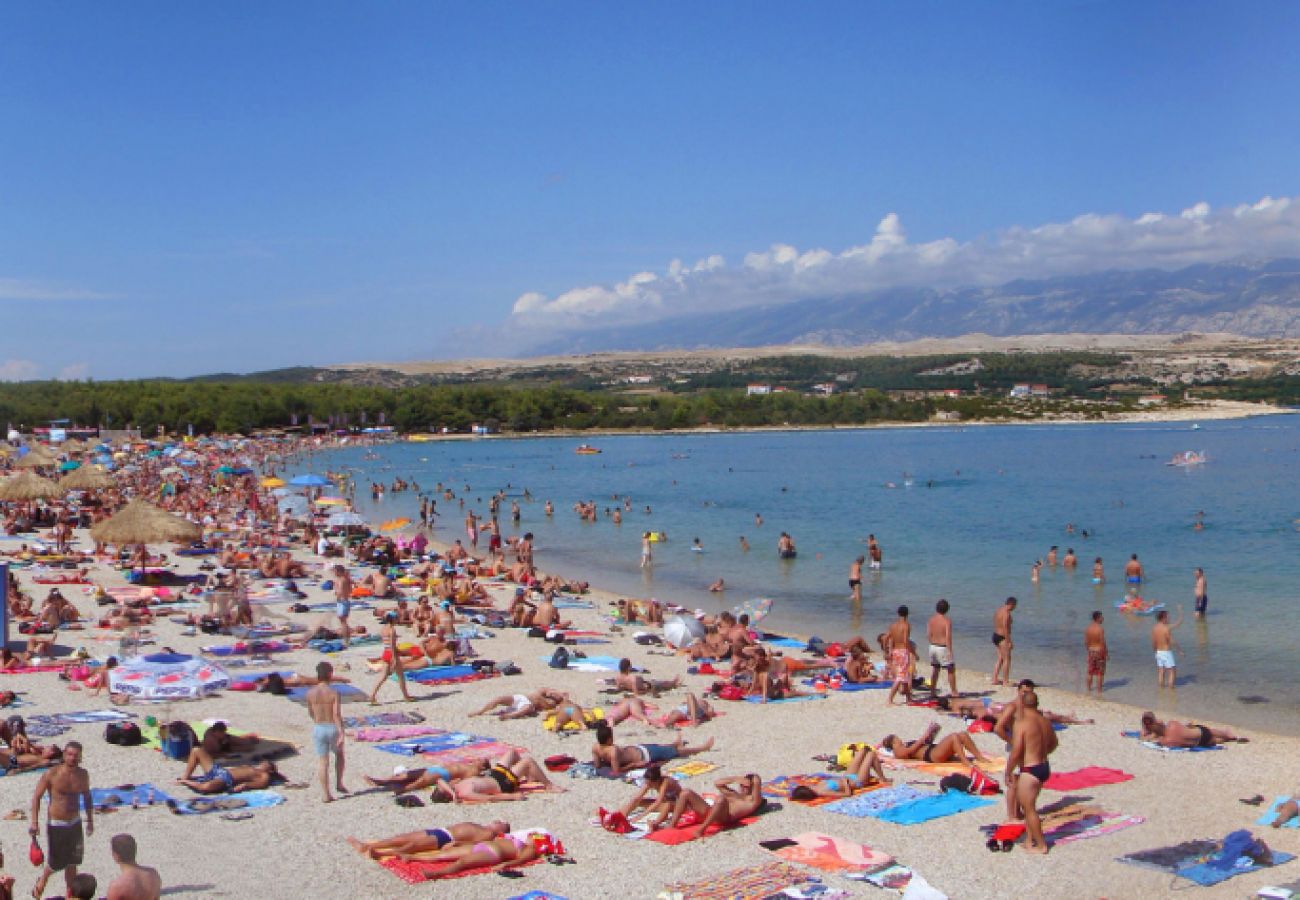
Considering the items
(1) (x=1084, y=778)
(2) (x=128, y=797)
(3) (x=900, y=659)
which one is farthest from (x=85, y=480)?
(1) (x=1084, y=778)

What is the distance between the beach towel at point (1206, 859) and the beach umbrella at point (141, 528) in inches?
695

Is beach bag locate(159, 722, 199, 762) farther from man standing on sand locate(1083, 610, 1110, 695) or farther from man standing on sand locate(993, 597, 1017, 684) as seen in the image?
man standing on sand locate(1083, 610, 1110, 695)

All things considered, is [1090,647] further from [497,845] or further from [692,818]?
[497,845]

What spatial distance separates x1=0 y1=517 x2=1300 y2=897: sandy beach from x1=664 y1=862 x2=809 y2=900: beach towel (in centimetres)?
13

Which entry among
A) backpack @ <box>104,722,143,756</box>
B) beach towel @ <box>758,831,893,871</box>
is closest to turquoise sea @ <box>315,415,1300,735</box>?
beach towel @ <box>758,831,893,871</box>

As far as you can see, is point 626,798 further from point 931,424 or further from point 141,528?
point 931,424

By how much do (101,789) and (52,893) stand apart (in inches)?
83.2

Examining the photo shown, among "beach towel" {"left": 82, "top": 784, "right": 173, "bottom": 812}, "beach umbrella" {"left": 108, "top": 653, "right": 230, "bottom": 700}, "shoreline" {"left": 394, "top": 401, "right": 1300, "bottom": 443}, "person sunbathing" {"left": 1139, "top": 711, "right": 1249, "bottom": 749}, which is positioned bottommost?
"shoreline" {"left": 394, "top": 401, "right": 1300, "bottom": 443}

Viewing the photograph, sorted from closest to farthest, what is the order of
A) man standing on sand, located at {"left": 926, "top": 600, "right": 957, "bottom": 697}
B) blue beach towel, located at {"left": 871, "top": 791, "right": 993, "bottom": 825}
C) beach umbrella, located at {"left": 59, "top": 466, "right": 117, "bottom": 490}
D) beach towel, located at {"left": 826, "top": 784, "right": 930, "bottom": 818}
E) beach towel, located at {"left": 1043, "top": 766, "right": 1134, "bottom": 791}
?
1. blue beach towel, located at {"left": 871, "top": 791, "right": 993, "bottom": 825}
2. beach towel, located at {"left": 826, "top": 784, "right": 930, "bottom": 818}
3. beach towel, located at {"left": 1043, "top": 766, "right": 1134, "bottom": 791}
4. man standing on sand, located at {"left": 926, "top": 600, "right": 957, "bottom": 697}
5. beach umbrella, located at {"left": 59, "top": 466, "right": 117, "bottom": 490}

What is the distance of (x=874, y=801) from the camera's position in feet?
32.2

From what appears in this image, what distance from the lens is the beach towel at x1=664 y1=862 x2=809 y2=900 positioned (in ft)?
25.3

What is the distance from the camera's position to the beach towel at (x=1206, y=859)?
8179 mm

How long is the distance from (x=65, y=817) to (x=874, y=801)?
6.22 meters

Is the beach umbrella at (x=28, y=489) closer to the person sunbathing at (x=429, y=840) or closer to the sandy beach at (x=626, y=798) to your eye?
the sandy beach at (x=626, y=798)
